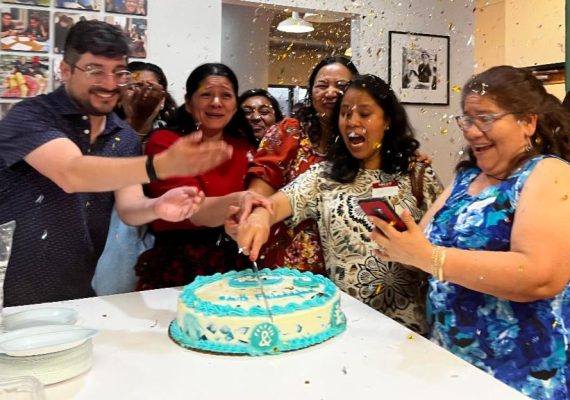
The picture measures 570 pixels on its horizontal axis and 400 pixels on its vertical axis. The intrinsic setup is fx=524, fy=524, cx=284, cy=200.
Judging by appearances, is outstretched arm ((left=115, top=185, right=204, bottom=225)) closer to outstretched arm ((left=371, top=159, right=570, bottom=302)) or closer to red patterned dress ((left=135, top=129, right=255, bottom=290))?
red patterned dress ((left=135, top=129, right=255, bottom=290))

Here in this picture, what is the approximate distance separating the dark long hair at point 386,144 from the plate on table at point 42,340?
2.81 feet

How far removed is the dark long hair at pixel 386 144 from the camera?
1.55 m

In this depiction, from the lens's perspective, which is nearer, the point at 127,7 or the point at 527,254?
the point at 527,254

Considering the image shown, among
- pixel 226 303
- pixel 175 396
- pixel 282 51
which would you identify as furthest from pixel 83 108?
pixel 282 51

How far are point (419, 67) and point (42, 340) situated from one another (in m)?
2.36

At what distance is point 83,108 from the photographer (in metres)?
1.35

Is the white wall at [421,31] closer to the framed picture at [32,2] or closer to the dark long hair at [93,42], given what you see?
the framed picture at [32,2]

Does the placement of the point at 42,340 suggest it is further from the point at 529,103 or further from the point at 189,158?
the point at 529,103

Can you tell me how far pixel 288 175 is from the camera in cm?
167

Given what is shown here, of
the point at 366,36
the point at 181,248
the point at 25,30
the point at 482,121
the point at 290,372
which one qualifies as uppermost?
the point at 366,36

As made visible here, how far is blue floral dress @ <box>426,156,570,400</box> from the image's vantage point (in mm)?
1037

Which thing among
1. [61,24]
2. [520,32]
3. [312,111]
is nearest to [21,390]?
[312,111]

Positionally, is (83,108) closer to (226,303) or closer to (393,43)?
(226,303)

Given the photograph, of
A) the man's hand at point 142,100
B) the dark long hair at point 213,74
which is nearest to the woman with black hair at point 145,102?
the man's hand at point 142,100
